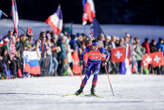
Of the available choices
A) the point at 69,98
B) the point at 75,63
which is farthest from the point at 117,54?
the point at 69,98

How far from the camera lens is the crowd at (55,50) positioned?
1853cm

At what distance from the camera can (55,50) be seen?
2031 centimetres

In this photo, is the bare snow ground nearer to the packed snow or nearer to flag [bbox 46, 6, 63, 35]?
flag [bbox 46, 6, 63, 35]

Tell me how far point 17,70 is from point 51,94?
5.98 meters

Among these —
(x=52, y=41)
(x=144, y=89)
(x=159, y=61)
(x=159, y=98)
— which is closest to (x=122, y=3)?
(x=159, y=61)

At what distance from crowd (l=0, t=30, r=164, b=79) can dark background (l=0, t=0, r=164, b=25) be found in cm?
1715

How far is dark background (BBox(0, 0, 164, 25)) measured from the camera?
39625 millimetres

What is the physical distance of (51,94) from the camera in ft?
43.1

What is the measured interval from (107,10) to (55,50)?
2390 centimetres

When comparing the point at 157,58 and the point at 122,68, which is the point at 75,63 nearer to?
the point at 122,68

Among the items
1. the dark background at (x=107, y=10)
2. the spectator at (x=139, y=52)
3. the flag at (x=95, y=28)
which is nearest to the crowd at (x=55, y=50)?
the spectator at (x=139, y=52)

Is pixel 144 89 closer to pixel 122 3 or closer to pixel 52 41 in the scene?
pixel 52 41

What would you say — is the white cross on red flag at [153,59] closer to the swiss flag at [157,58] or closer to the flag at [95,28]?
the swiss flag at [157,58]

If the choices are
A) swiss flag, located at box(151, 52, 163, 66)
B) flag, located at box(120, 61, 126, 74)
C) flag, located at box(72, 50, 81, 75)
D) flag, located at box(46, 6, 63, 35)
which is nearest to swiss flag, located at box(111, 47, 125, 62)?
flag, located at box(120, 61, 126, 74)
